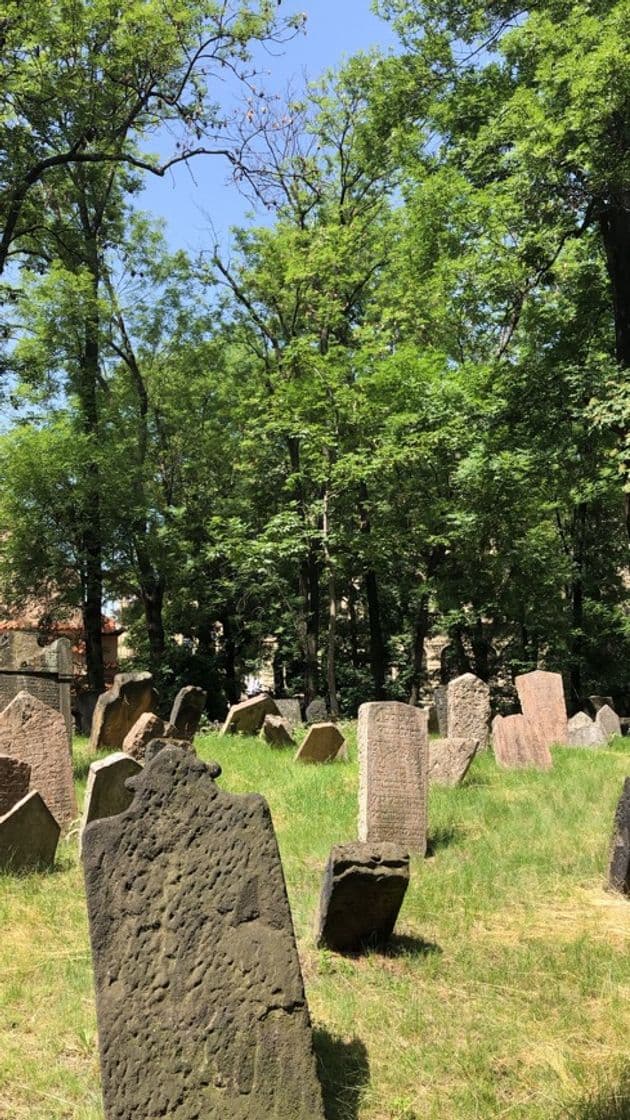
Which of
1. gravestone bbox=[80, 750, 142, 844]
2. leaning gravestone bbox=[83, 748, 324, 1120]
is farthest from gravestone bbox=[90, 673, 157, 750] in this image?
leaning gravestone bbox=[83, 748, 324, 1120]

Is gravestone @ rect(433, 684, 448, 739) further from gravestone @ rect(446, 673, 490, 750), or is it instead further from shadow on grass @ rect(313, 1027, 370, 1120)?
shadow on grass @ rect(313, 1027, 370, 1120)

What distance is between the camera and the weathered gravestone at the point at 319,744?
1079 cm

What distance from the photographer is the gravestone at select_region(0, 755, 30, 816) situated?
6.51 meters

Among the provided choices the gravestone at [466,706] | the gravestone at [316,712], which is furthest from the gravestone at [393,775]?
the gravestone at [316,712]

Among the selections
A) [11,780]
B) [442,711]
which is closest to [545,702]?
[442,711]

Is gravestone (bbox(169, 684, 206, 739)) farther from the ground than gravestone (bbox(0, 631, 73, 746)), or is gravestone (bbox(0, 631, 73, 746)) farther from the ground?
gravestone (bbox(0, 631, 73, 746))

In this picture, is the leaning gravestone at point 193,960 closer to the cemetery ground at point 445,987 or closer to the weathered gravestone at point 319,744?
the cemetery ground at point 445,987

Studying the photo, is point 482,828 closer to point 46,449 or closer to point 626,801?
point 626,801

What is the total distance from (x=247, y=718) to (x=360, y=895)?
9.24 meters

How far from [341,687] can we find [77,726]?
10011mm

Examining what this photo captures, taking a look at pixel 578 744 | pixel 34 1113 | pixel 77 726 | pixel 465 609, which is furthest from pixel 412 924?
pixel 465 609

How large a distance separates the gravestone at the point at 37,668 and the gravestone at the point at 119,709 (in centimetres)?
58

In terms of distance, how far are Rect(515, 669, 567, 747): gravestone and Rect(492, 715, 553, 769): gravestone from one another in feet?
5.60

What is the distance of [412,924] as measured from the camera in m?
5.51
